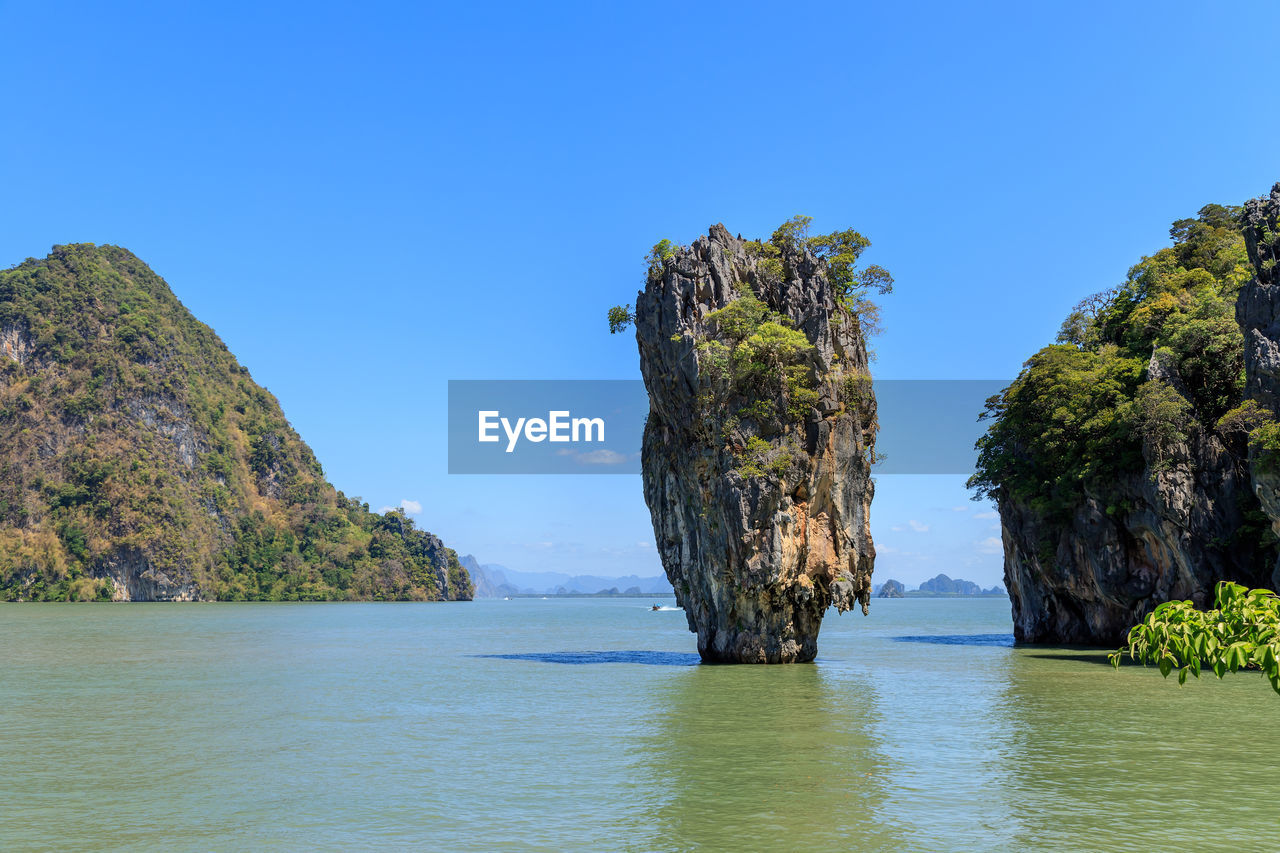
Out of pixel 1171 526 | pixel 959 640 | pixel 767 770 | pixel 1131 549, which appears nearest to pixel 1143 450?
pixel 1171 526

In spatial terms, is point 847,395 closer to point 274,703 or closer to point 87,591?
point 274,703

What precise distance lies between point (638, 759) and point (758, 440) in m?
17.2

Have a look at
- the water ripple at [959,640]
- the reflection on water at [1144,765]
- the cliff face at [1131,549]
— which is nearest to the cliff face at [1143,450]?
the cliff face at [1131,549]

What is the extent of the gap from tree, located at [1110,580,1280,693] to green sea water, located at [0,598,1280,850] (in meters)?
7.71

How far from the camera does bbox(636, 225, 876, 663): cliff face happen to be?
112 ft

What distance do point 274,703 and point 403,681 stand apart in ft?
21.5

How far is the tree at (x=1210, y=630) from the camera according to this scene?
5.21 meters

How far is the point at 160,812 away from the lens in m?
14.2

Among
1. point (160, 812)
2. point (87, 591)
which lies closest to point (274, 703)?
point (160, 812)

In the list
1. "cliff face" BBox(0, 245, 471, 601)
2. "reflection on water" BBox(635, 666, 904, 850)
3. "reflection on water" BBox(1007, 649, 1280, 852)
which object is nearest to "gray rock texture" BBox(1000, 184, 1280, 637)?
"reflection on water" BBox(1007, 649, 1280, 852)

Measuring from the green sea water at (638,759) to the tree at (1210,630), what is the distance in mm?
7705

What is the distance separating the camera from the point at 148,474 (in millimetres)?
139000

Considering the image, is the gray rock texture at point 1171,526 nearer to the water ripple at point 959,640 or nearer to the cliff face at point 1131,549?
the cliff face at point 1131,549

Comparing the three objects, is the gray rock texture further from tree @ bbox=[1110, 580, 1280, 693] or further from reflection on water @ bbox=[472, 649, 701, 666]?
tree @ bbox=[1110, 580, 1280, 693]
